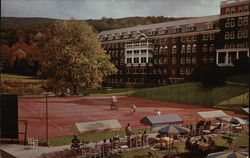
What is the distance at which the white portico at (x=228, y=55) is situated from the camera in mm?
7018

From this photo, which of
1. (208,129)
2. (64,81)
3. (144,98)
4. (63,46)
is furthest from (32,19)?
(208,129)

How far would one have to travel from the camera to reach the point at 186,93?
759 cm

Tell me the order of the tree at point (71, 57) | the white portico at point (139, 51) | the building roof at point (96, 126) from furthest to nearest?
the white portico at point (139, 51), the building roof at point (96, 126), the tree at point (71, 57)

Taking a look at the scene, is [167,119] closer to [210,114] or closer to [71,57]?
[210,114]

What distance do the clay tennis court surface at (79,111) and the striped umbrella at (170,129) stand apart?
397mm

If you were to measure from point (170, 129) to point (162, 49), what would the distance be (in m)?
2.13

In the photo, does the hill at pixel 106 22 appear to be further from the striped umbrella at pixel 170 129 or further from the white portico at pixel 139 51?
the striped umbrella at pixel 170 129

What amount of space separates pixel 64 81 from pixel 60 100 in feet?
1.80

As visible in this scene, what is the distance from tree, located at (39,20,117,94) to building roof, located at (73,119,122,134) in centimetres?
98

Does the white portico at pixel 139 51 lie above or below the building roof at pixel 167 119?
above

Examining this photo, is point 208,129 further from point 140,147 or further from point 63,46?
point 63,46

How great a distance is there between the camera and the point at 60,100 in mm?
7270

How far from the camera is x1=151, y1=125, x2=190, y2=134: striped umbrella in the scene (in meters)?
7.66

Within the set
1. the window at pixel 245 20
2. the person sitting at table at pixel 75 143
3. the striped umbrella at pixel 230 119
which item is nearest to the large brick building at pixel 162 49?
the window at pixel 245 20
